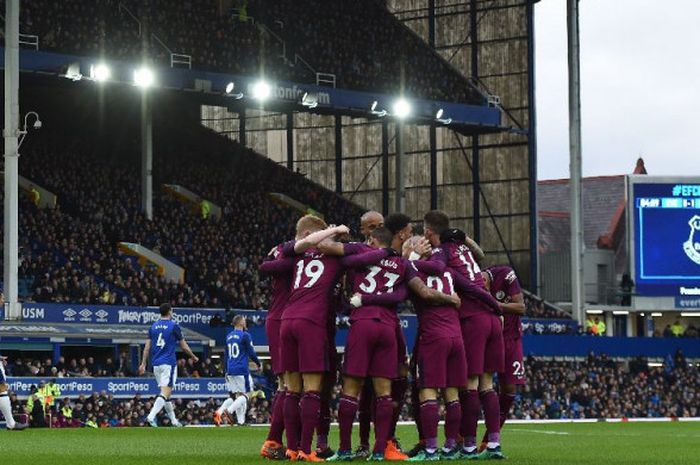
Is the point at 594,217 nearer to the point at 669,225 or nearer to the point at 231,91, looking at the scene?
the point at 669,225

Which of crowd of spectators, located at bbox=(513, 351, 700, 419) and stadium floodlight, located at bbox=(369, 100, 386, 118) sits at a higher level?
stadium floodlight, located at bbox=(369, 100, 386, 118)

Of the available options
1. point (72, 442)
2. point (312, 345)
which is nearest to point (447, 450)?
point (312, 345)

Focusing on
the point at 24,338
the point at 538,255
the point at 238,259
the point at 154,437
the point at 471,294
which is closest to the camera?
the point at 471,294

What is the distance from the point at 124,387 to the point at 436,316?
68.0 feet

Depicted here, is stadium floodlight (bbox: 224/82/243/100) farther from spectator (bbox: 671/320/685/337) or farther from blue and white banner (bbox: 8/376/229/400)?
spectator (bbox: 671/320/685/337)

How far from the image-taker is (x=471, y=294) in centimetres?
1511

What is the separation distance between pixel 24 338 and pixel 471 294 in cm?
2363

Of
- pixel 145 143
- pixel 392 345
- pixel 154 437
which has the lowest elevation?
pixel 154 437

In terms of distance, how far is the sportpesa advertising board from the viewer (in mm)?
55438

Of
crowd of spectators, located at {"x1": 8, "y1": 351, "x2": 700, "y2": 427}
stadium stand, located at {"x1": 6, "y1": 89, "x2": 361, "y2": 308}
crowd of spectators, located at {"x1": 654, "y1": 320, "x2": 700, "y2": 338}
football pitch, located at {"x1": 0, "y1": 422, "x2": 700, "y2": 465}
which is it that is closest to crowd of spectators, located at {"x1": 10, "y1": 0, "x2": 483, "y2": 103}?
stadium stand, located at {"x1": 6, "y1": 89, "x2": 361, "y2": 308}

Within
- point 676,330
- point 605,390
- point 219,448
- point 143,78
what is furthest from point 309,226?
point 676,330

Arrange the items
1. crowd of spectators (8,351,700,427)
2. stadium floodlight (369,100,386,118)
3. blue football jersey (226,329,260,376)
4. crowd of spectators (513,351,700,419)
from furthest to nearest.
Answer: stadium floodlight (369,100,386,118) → crowd of spectators (513,351,700,419) → crowd of spectators (8,351,700,427) → blue football jersey (226,329,260,376)

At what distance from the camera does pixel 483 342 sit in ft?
49.9

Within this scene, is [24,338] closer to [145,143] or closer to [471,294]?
[145,143]
